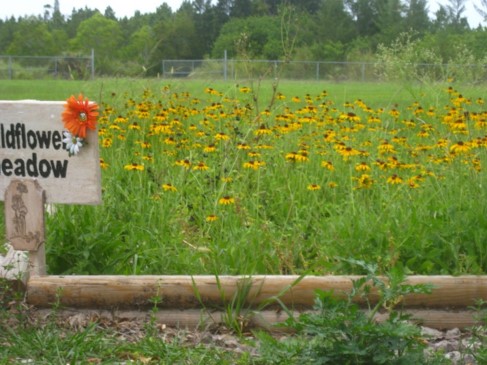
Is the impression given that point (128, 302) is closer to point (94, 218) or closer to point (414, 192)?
point (94, 218)

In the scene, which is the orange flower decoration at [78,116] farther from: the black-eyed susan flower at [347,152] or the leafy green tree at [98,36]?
the leafy green tree at [98,36]

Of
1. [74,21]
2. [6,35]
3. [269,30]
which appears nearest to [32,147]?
[269,30]

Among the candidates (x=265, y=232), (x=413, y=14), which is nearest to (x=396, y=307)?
(x=265, y=232)

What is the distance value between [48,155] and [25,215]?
309 mm

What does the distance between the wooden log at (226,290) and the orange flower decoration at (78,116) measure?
69cm

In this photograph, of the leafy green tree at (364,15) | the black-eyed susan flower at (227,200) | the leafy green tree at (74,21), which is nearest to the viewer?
the black-eyed susan flower at (227,200)

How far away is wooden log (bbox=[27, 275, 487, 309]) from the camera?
13.0 feet

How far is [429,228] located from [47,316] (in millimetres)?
1922

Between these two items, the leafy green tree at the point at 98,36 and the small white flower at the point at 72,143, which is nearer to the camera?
the small white flower at the point at 72,143

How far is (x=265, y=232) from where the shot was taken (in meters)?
4.64

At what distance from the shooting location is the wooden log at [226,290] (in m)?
3.98

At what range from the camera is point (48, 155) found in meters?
4.21

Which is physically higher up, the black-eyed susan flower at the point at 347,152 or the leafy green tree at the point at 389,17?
the leafy green tree at the point at 389,17

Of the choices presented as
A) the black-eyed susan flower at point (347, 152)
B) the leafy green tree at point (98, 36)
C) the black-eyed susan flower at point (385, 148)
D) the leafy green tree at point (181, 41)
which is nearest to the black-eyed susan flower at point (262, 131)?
the black-eyed susan flower at point (347, 152)
